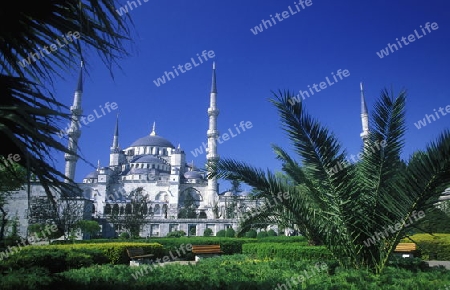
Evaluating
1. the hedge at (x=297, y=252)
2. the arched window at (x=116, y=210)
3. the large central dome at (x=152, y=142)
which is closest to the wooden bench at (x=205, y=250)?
the hedge at (x=297, y=252)

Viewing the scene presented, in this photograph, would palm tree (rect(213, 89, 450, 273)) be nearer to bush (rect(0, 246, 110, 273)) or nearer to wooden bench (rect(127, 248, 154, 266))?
bush (rect(0, 246, 110, 273))

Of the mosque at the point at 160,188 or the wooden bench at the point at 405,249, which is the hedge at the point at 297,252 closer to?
the wooden bench at the point at 405,249

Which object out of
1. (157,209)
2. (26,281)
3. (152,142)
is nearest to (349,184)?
(26,281)

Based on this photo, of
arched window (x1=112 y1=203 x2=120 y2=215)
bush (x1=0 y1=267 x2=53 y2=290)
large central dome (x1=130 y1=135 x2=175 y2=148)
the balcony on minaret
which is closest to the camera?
bush (x1=0 y1=267 x2=53 y2=290)

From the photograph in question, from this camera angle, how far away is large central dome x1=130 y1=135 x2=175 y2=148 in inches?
3241

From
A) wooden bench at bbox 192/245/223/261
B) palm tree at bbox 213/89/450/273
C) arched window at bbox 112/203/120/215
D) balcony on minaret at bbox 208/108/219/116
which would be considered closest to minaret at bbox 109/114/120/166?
arched window at bbox 112/203/120/215

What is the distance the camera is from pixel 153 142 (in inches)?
3260

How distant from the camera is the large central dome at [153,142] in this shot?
270 ft

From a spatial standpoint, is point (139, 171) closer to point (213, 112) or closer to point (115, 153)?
point (115, 153)

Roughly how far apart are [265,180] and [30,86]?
165 inches

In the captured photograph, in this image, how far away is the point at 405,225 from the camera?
5422 mm

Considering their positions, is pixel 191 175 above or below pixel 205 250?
above

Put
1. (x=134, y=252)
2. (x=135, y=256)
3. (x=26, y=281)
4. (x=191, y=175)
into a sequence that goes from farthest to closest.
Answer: (x=191, y=175) < (x=134, y=252) < (x=135, y=256) < (x=26, y=281)

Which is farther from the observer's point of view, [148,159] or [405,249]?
[148,159]
